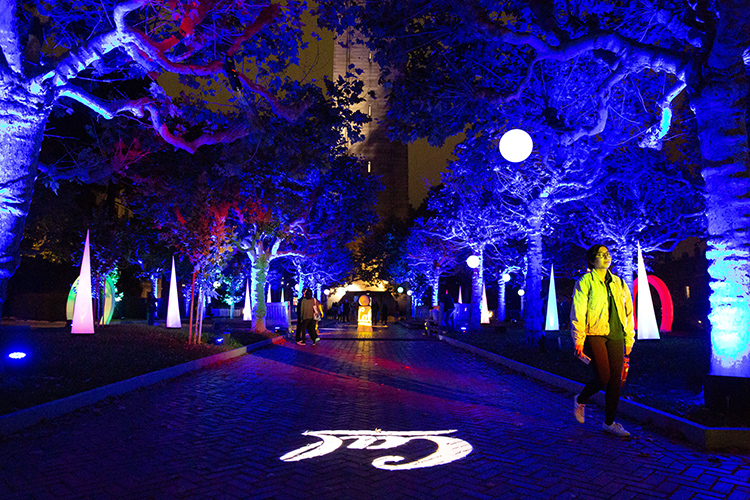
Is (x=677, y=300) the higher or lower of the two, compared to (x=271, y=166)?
lower

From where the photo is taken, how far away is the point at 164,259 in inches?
1363

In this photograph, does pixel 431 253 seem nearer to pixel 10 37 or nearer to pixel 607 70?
pixel 607 70

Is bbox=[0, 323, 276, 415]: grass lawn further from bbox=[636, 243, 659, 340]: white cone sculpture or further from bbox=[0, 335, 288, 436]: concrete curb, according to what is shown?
bbox=[636, 243, 659, 340]: white cone sculpture

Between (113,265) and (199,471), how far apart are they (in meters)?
20.4

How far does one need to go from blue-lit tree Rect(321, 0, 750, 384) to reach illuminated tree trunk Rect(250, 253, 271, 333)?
45.3ft

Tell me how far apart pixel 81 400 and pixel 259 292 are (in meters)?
17.1

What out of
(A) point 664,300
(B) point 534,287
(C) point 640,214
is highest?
(C) point 640,214

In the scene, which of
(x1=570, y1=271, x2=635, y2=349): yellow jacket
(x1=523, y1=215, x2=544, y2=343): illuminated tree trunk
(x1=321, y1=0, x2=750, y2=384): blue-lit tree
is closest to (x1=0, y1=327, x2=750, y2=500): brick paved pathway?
(x1=570, y1=271, x2=635, y2=349): yellow jacket

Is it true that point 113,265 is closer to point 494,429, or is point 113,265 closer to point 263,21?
point 263,21

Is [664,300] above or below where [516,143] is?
below

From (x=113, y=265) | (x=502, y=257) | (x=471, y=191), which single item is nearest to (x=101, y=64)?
(x=113, y=265)

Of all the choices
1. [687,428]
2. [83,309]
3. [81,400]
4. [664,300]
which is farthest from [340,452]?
[664,300]

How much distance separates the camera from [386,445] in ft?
16.9

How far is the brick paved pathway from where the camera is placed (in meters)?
3.86
